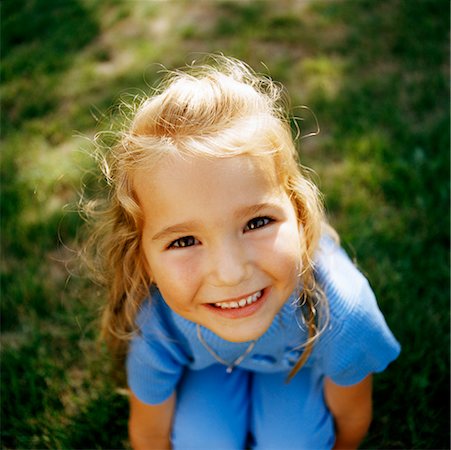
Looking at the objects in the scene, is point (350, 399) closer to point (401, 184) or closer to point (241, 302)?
point (241, 302)

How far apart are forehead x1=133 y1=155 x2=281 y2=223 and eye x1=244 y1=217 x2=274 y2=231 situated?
0.05 meters

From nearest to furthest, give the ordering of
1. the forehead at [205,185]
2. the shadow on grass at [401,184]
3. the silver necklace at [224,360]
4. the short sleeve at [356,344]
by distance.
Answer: the forehead at [205,185] < the short sleeve at [356,344] < the silver necklace at [224,360] < the shadow on grass at [401,184]

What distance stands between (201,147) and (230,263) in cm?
26

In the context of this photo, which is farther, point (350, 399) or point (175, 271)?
point (350, 399)

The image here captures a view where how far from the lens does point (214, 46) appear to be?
3699mm

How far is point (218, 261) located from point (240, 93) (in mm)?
412

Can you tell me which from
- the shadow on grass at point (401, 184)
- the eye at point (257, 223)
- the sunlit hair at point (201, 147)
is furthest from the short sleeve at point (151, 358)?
the shadow on grass at point (401, 184)

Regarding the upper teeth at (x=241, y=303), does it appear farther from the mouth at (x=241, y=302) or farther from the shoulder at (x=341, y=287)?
the shoulder at (x=341, y=287)

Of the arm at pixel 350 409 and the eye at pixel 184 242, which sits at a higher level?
the eye at pixel 184 242

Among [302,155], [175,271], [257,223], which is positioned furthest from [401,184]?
[175,271]

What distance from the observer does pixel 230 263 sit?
1361 millimetres

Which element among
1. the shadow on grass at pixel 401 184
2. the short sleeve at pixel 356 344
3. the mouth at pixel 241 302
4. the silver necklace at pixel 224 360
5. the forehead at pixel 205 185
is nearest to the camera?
the forehead at pixel 205 185

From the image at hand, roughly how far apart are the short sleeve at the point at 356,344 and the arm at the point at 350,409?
8 centimetres

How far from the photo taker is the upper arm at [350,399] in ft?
5.78
